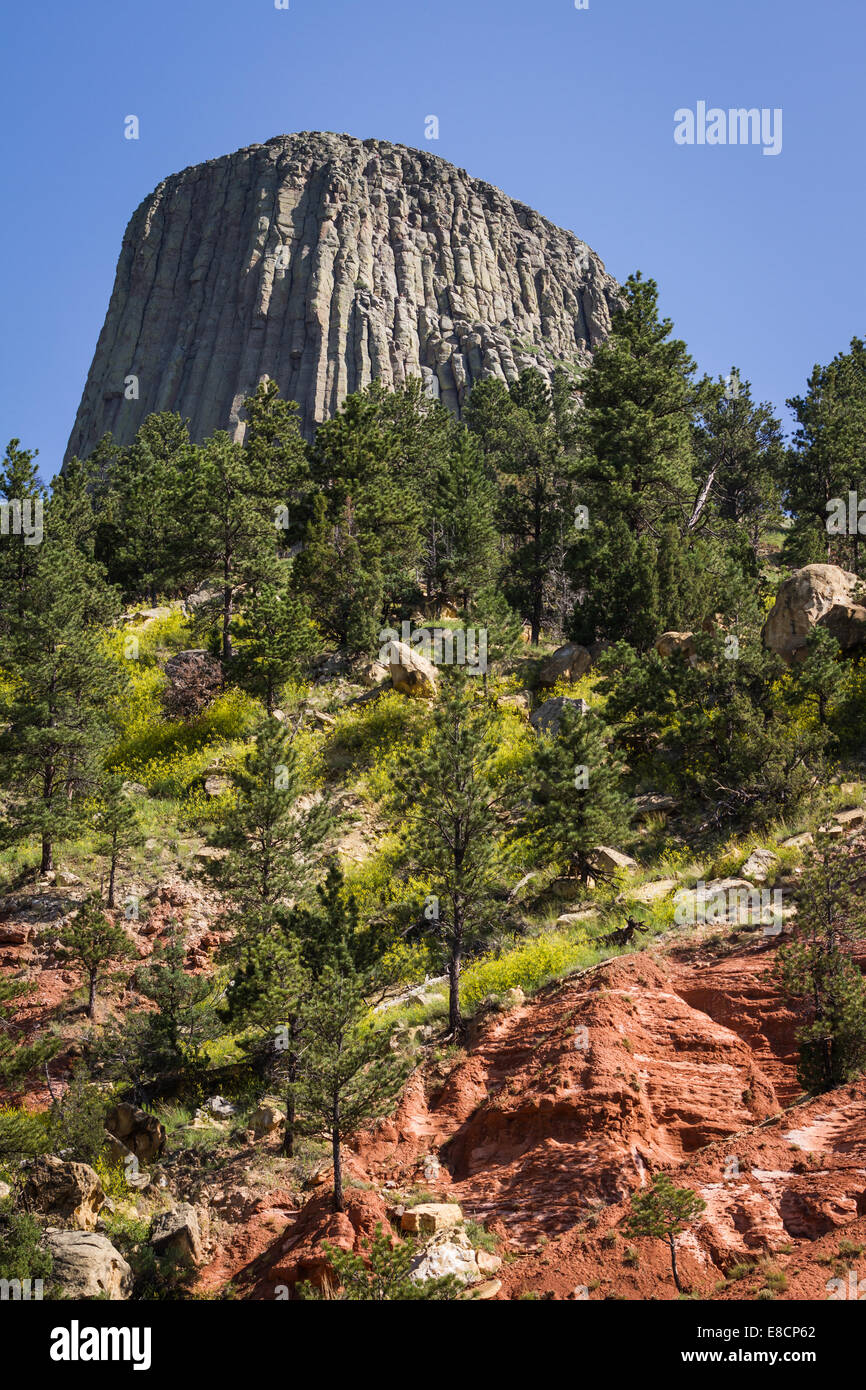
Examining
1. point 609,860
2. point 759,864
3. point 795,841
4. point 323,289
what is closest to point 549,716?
point 609,860

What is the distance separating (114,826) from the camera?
25.1 meters

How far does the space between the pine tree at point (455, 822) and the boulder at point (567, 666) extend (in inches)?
585

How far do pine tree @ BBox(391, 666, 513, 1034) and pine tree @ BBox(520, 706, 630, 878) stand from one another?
8.58 ft

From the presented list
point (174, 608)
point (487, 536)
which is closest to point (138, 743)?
point (174, 608)

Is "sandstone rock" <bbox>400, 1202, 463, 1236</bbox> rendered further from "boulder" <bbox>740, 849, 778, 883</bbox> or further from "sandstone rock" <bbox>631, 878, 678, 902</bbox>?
"boulder" <bbox>740, 849, 778, 883</bbox>

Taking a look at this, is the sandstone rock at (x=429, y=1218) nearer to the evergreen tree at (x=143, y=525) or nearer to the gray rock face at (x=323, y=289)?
the evergreen tree at (x=143, y=525)

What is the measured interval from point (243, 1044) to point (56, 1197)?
5218mm

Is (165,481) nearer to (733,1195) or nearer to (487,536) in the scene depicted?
(487,536)

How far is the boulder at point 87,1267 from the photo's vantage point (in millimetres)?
12648

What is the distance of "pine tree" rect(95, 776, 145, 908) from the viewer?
25.2m

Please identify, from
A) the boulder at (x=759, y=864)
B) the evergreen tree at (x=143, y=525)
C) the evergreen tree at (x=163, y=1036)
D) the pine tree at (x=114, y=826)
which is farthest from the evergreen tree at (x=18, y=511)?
the boulder at (x=759, y=864)

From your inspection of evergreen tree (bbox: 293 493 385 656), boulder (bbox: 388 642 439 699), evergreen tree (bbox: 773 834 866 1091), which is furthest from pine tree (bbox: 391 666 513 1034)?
evergreen tree (bbox: 293 493 385 656)

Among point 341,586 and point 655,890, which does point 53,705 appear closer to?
→ point 341,586

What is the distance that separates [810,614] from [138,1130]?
22860mm
